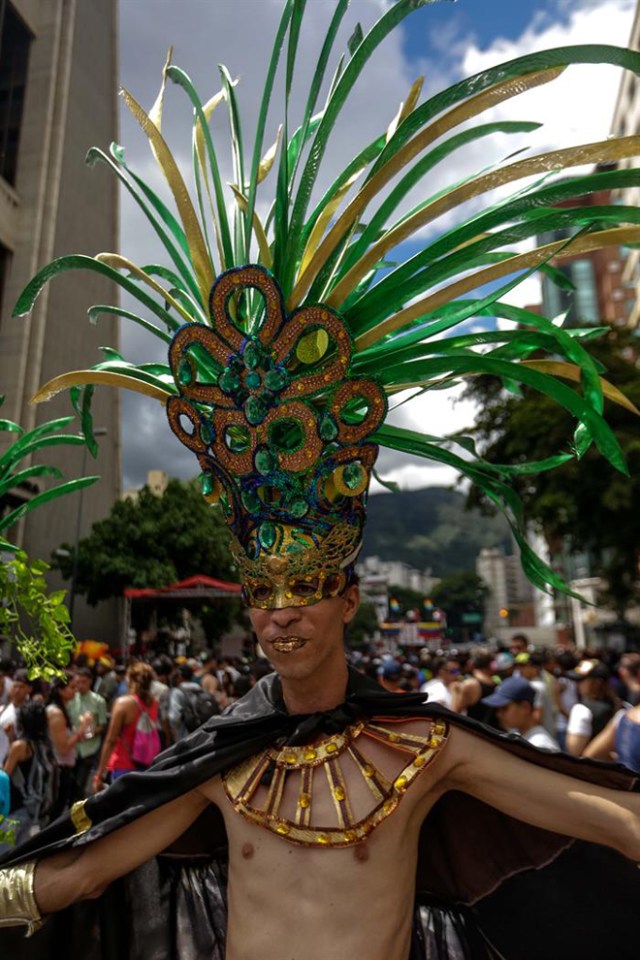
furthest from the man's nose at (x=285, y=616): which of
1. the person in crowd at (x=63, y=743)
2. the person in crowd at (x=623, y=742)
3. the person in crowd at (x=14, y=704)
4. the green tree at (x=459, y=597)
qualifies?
the green tree at (x=459, y=597)

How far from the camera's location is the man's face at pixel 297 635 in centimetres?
227

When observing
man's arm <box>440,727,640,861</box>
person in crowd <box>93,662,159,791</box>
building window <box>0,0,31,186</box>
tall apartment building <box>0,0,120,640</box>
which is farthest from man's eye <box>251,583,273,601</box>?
building window <box>0,0,31,186</box>

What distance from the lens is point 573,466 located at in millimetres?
20391

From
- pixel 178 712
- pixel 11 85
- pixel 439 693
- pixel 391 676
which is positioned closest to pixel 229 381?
pixel 178 712

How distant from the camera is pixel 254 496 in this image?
2.35m

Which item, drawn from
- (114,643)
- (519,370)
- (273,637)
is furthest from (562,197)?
(114,643)

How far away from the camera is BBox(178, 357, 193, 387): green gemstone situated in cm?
240

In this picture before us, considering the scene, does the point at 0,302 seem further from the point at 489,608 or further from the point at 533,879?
the point at 489,608

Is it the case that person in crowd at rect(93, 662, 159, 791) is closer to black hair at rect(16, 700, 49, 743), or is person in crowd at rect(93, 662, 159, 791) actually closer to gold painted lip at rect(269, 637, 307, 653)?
black hair at rect(16, 700, 49, 743)

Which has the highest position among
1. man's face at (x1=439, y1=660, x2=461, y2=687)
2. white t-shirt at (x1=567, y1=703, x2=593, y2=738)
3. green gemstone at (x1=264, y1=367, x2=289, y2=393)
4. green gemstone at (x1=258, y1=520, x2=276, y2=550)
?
green gemstone at (x1=264, y1=367, x2=289, y2=393)

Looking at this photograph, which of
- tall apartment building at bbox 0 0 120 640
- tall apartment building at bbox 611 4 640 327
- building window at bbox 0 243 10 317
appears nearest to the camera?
building window at bbox 0 243 10 317

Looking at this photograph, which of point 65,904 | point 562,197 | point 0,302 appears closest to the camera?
point 562,197

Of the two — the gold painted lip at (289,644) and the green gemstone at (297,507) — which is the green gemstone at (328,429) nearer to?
the green gemstone at (297,507)

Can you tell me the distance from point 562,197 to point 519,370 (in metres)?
0.49
